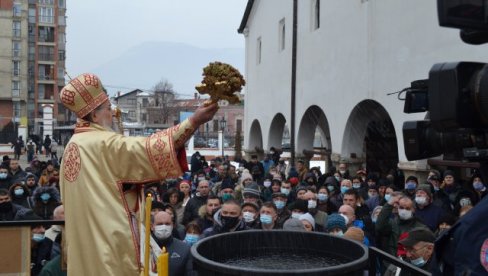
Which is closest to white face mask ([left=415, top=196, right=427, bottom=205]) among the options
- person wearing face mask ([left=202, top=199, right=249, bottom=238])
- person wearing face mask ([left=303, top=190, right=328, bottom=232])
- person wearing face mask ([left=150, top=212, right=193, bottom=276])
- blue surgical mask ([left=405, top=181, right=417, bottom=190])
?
person wearing face mask ([left=303, top=190, right=328, bottom=232])

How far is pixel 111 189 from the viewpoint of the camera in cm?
285

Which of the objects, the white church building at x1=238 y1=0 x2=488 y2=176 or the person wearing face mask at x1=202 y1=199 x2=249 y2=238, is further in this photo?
the white church building at x1=238 y1=0 x2=488 y2=176

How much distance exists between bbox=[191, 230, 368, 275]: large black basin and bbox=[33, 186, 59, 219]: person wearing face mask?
206 inches

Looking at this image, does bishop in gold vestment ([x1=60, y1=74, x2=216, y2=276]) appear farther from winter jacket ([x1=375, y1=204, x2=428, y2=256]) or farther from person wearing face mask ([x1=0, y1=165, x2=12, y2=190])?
person wearing face mask ([x1=0, y1=165, x2=12, y2=190])

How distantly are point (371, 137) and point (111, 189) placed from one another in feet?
53.3

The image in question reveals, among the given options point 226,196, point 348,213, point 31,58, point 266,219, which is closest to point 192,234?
point 266,219

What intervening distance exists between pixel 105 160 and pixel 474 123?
189 cm

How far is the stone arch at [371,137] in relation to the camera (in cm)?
1516

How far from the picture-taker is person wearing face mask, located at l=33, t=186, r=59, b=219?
770cm

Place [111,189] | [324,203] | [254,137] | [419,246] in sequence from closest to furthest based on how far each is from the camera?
1. [111,189]
2. [419,246]
3. [324,203]
4. [254,137]

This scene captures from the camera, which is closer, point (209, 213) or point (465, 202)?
point (209, 213)

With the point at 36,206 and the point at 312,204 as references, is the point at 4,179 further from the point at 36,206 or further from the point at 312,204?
the point at 312,204

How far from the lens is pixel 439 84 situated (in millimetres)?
1792

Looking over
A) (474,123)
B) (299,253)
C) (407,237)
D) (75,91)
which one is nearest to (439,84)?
(474,123)
